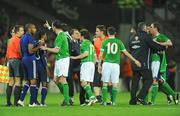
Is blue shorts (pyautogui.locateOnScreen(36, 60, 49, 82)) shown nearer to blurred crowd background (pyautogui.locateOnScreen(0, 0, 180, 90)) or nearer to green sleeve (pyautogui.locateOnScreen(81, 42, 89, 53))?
green sleeve (pyautogui.locateOnScreen(81, 42, 89, 53))

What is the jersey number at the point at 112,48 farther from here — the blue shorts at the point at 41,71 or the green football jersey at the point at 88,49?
the blue shorts at the point at 41,71

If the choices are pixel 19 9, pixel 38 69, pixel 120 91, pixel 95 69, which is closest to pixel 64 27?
pixel 38 69

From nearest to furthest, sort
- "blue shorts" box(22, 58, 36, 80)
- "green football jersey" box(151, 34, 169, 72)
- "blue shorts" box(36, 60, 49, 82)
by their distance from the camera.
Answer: "blue shorts" box(22, 58, 36, 80), "blue shorts" box(36, 60, 49, 82), "green football jersey" box(151, 34, 169, 72)

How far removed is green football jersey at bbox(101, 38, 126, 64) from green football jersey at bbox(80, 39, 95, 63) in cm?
36

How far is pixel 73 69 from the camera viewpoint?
2766 centimetres

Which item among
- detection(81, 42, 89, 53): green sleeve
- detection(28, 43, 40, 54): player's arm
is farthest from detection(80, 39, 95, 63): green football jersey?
detection(28, 43, 40, 54): player's arm

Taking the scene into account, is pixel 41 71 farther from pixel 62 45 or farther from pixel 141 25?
pixel 141 25

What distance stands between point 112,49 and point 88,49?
698mm

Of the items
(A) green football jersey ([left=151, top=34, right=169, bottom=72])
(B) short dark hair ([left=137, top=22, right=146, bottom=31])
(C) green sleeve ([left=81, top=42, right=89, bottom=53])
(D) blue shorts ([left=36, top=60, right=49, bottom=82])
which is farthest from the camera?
(A) green football jersey ([left=151, top=34, right=169, bottom=72])

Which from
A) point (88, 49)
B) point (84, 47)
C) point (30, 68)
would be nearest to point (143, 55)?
point (88, 49)

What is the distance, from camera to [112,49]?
2606 centimetres

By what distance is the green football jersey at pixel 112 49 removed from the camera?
26031 millimetres

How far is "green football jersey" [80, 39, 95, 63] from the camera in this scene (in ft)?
85.3

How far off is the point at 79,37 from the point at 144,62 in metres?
2.09
